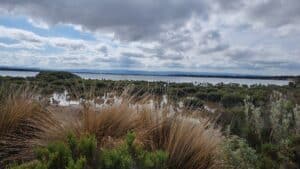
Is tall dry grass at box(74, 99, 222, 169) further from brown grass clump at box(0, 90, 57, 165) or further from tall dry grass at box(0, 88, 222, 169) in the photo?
brown grass clump at box(0, 90, 57, 165)

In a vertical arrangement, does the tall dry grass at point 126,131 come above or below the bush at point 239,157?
above

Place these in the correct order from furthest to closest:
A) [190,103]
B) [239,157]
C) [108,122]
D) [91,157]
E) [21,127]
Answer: [190,103] < [21,127] < [108,122] < [239,157] < [91,157]

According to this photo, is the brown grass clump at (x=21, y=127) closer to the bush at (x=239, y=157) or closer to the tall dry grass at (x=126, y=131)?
the tall dry grass at (x=126, y=131)

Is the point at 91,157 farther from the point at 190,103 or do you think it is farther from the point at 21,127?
the point at 190,103

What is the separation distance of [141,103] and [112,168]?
2.35m

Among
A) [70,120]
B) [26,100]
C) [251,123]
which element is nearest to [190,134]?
[70,120]

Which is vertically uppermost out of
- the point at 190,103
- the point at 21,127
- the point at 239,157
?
the point at 190,103

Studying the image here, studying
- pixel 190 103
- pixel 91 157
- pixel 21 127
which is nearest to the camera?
pixel 91 157

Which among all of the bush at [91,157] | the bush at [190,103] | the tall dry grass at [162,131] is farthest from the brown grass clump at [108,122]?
the bush at [91,157]

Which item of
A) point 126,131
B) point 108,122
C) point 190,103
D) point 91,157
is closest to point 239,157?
point 126,131

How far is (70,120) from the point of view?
416 cm

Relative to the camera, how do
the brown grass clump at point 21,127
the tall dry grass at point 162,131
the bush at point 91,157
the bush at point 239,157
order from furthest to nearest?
the brown grass clump at point 21,127 → the bush at point 239,157 → the tall dry grass at point 162,131 → the bush at point 91,157

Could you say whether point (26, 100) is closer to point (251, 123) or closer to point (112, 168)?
point (112, 168)

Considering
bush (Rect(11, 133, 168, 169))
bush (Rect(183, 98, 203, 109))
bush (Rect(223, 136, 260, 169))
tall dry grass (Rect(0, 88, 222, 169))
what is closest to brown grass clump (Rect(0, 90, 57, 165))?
tall dry grass (Rect(0, 88, 222, 169))
